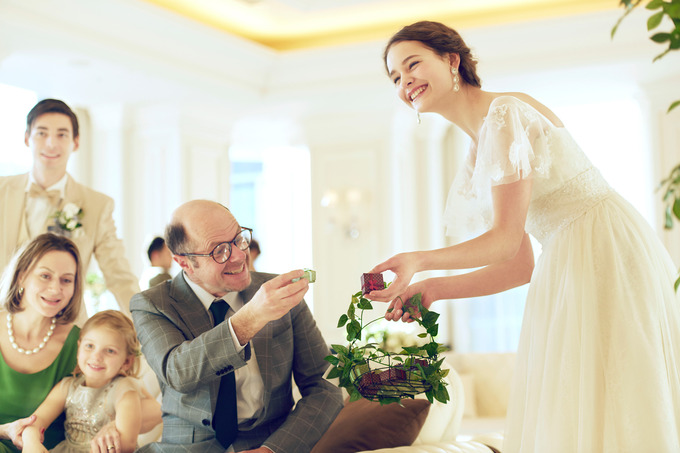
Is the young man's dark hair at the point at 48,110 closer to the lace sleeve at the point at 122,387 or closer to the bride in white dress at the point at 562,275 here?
the lace sleeve at the point at 122,387

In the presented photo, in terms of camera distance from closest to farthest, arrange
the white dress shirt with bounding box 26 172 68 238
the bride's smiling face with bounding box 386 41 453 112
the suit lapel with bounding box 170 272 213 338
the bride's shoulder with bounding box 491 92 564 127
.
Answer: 1. the bride's shoulder with bounding box 491 92 564 127
2. the bride's smiling face with bounding box 386 41 453 112
3. the suit lapel with bounding box 170 272 213 338
4. the white dress shirt with bounding box 26 172 68 238

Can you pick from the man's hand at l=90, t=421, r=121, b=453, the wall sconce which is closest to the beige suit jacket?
the man's hand at l=90, t=421, r=121, b=453

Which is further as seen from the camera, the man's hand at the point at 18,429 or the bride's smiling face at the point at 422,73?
the man's hand at the point at 18,429

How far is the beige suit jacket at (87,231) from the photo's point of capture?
149 inches

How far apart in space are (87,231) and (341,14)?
460 cm

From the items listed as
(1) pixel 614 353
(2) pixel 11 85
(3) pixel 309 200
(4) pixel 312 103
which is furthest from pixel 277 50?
(1) pixel 614 353

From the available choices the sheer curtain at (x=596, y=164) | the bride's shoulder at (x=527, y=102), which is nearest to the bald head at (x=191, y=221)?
the bride's shoulder at (x=527, y=102)

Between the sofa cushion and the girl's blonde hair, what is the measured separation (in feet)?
2.48

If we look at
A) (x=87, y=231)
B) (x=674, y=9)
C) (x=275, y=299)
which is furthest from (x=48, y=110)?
(x=674, y=9)

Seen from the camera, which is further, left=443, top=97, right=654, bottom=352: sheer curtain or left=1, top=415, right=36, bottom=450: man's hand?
left=443, top=97, right=654, bottom=352: sheer curtain

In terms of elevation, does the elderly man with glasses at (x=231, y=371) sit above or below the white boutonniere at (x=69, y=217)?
below

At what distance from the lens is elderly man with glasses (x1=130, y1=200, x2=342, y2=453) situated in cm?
Result: 223

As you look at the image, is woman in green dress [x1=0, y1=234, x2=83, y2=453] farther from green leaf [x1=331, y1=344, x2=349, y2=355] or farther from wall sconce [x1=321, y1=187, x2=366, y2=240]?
wall sconce [x1=321, y1=187, x2=366, y2=240]

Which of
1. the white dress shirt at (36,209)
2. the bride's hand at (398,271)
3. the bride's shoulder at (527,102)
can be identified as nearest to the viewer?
the bride's hand at (398,271)
